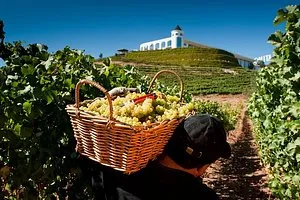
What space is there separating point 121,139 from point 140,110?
0.22 meters

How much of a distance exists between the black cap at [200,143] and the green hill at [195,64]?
203 feet

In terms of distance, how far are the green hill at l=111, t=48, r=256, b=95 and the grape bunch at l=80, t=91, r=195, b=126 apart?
2422 inches

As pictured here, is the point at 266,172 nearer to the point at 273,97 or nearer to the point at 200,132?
the point at 273,97

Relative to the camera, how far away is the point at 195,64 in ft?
332

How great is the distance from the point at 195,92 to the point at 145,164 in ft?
169

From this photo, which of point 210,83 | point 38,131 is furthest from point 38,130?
point 210,83

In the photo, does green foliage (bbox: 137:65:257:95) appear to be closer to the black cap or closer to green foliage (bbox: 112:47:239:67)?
green foliage (bbox: 112:47:239:67)

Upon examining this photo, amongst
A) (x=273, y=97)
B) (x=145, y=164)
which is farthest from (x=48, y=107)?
(x=273, y=97)

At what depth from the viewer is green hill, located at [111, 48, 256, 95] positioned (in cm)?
7456

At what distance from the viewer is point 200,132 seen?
231 centimetres

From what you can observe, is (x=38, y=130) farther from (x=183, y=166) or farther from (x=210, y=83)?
(x=210, y=83)

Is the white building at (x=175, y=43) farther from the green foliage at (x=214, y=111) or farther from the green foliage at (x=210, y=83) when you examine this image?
the green foliage at (x=214, y=111)

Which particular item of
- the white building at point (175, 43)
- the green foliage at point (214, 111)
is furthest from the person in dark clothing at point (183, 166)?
the white building at point (175, 43)

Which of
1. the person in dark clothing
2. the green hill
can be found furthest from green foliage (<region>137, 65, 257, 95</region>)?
the person in dark clothing
